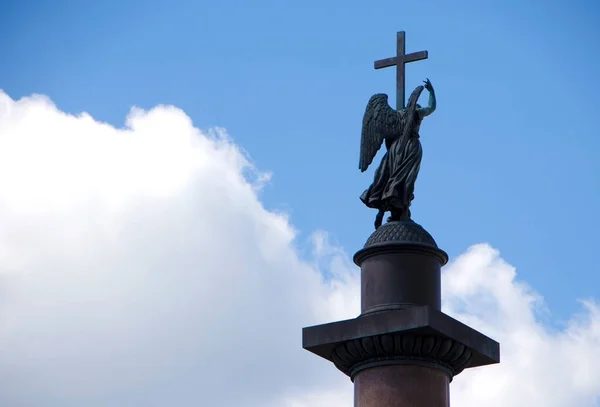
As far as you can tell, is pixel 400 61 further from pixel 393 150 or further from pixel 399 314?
pixel 399 314

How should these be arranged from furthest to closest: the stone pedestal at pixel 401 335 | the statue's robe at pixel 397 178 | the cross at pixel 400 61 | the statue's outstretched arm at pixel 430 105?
the cross at pixel 400 61 < the statue's outstretched arm at pixel 430 105 < the statue's robe at pixel 397 178 < the stone pedestal at pixel 401 335

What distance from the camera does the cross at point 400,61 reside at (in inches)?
787

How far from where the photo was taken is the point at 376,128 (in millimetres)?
19734

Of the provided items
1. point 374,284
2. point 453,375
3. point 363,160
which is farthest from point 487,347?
point 363,160

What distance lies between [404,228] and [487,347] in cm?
212

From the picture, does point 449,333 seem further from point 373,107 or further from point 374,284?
point 373,107

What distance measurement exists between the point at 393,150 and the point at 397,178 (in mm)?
540

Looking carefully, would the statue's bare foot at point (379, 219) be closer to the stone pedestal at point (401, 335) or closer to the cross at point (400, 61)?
the stone pedestal at point (401, 335)

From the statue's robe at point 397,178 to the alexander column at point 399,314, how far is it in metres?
0.02

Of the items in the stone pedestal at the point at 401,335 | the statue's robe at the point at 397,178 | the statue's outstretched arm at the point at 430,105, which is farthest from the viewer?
the statue's outstretched arm at the point at 430,105

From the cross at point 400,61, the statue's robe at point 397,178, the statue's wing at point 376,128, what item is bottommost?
the statue's robe at point 397,178

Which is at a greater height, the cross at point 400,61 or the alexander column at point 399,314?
the cross at point 400,61

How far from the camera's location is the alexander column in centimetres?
1761

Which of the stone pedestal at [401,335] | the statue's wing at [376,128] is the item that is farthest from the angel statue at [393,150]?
the stone pedestal at [401,335]
